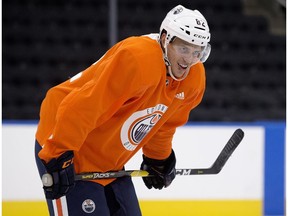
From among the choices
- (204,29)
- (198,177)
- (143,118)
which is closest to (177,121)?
(143,118)

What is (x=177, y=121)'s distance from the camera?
8.04 feet

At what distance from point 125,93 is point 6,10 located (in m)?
4.89

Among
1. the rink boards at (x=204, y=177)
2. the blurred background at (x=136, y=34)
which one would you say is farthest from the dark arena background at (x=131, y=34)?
the rink boards at (x=204, y=177)

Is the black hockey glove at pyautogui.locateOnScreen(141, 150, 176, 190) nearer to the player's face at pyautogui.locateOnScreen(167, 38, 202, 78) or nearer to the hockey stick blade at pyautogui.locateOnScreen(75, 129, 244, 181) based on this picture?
the hockey stick blade at pyautogui.locateOnScreen(75, 129, 244, 181)

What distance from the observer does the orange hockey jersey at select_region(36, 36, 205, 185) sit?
2.00 m

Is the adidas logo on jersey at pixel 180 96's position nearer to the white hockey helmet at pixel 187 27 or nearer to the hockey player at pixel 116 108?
the hockey player at pixel 116 108

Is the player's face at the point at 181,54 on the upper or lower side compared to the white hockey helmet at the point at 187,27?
lower

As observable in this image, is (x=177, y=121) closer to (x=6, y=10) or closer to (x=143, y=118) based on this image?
(x=143, y=118)

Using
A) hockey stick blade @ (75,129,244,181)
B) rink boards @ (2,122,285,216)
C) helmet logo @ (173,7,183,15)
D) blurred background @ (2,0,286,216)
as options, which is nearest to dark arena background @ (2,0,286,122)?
blurred background @ (2,0,286,216)

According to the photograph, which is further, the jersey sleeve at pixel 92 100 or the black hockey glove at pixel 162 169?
the black hockey glove at pixel 162 169

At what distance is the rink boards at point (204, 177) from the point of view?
144 inches

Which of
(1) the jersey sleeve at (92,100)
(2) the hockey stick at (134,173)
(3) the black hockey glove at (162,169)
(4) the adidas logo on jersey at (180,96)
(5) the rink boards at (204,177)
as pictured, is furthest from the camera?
(5) the rink boards at (204,177)

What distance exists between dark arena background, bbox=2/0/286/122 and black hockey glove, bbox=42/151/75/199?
3.94 metres

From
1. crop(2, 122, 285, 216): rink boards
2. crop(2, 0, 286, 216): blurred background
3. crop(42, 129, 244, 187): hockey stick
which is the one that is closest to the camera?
crop(42, 129, 244, 187): hockey stick
